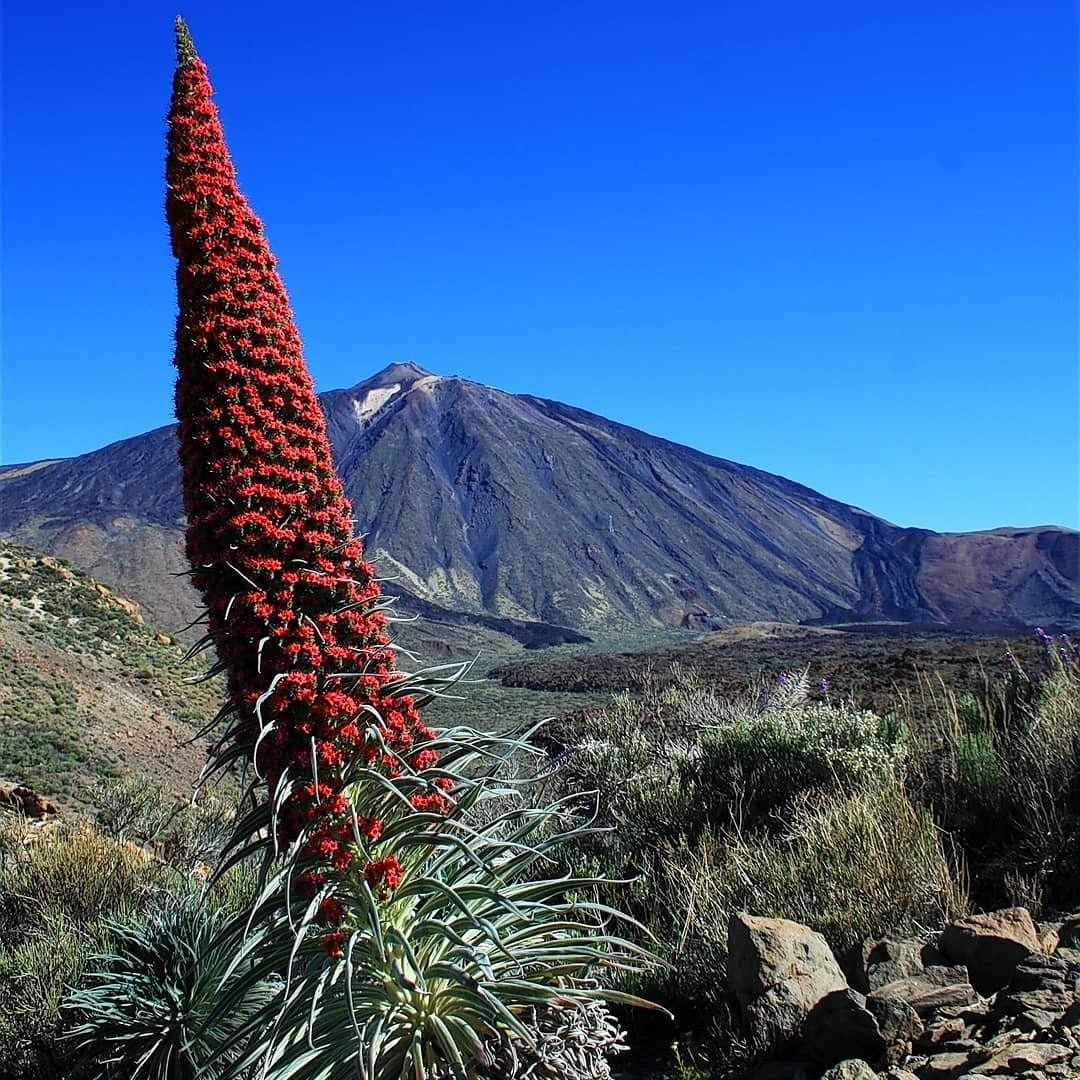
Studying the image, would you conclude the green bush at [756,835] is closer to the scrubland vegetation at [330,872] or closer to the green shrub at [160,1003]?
the scrubland vegetation at [330,872]

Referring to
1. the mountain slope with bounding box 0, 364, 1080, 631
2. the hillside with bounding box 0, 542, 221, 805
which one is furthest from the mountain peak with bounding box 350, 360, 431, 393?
the hillside with bounding box 0, 542, 221, 805

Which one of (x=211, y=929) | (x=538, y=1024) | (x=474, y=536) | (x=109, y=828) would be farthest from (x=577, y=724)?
(x=474, y=536)

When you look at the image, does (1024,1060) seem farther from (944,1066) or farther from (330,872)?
(330,872)

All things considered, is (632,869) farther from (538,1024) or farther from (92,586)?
(92,586)

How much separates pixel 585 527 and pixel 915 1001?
103m

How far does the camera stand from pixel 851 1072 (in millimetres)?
3113

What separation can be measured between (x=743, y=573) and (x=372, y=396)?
2301 inches

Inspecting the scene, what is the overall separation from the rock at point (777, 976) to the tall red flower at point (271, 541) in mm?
1398

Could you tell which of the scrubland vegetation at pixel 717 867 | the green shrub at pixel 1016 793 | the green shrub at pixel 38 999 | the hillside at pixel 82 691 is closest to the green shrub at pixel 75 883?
the scrubland vegetation at pixel 717 867

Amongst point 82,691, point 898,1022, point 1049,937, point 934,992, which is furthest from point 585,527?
point 898,1022

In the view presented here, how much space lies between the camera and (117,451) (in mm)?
122312

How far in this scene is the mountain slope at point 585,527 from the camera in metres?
93.4

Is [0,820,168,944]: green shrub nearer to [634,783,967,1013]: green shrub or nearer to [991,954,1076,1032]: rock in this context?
[634,783,967,1013]: green shrub

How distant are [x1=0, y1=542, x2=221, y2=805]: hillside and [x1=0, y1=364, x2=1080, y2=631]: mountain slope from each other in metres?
49.8
